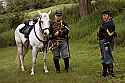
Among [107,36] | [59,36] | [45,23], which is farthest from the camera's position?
[59,36]

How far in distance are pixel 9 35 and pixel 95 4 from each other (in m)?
7.93

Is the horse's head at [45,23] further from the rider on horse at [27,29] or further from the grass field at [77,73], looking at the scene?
the grass field at [77,73]

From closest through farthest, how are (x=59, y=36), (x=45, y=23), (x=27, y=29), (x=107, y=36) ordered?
1. (x=107, y=36)
2. (x=45, y=23)
3. (x=59, y=36)
4. (x=27, y=29)

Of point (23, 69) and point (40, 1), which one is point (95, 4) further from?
point (23, 69)

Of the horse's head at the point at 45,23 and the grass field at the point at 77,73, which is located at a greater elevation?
the horse's head at the point at 45,23

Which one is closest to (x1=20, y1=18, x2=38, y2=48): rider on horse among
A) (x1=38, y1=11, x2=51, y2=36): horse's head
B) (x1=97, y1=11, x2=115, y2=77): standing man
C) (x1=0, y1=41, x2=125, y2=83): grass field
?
(x1=38, y1=11, x2=51, y2=36): horse's head

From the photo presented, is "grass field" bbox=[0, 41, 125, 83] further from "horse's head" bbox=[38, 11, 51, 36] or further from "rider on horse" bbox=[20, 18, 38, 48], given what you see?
"horse's head" bbox=[38, 11, 51, 36]

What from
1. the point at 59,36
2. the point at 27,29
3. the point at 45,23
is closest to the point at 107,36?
the point at 59,36

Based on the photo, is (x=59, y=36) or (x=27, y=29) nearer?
(x=59, y=36)

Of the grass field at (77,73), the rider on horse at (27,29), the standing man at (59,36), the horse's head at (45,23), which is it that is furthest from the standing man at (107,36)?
the rider on horse at (27,29)

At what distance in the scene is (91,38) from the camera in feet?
71.5

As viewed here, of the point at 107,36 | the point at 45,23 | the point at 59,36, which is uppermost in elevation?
the point at 45,23

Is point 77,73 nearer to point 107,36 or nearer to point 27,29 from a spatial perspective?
point 107,36

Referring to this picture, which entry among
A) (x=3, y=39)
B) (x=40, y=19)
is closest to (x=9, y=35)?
(x=3, y=39)
